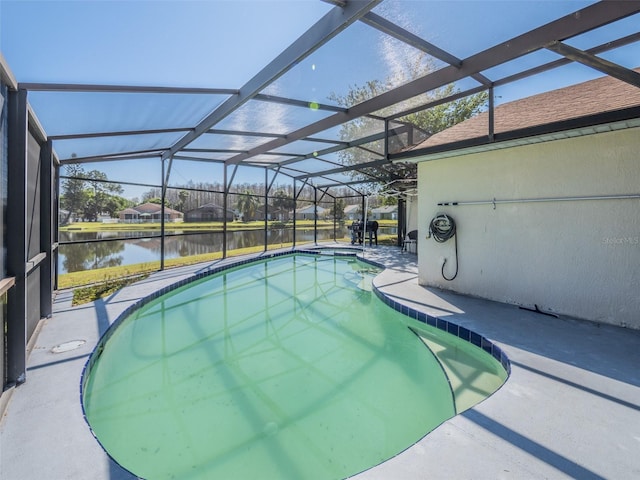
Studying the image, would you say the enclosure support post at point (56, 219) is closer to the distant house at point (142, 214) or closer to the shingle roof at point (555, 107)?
the distant house at point (142, 214)

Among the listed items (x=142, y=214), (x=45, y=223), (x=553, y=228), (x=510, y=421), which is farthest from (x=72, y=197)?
(x=553, y=228)

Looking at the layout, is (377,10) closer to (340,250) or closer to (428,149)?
(428,149)

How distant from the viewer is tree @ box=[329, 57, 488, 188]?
3.98m

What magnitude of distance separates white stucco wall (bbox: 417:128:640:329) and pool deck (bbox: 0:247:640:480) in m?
0.67

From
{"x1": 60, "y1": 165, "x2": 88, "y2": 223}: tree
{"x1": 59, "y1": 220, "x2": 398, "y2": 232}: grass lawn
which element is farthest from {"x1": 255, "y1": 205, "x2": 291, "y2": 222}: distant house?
{"x1": 60, "y1": 165, "x2": 88, "y2": 223}: tree

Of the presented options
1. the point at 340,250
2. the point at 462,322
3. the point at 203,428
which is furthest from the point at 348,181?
the point at 203,428

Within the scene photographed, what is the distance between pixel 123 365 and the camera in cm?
323

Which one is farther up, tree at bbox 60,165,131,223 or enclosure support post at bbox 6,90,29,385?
tree at bbox 60,165,131,223

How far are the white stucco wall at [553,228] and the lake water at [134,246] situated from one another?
6.83 m

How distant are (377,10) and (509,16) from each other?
1129 millimetres

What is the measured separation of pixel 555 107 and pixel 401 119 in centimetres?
393

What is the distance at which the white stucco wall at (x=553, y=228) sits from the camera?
145 inches

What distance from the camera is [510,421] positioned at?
197 centimetres

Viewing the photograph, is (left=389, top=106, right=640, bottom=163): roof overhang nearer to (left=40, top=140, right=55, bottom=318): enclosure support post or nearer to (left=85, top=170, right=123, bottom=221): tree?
(left=40, top=140, right=55, bottom=318): enclosure support post
